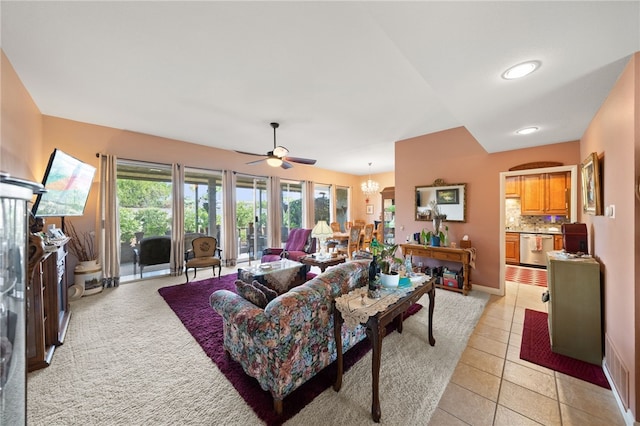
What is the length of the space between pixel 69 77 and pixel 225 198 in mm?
3206

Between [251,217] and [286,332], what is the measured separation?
510 centimetres

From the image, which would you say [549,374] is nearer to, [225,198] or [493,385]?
[493,385]

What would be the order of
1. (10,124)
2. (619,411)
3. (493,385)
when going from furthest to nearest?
1. (10,124)
2. (493,385)
3. (619,411)

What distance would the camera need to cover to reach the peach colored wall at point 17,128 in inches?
90.0

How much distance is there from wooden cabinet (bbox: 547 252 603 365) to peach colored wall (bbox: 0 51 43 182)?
5.62 meters

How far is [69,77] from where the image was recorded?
8.48 feet

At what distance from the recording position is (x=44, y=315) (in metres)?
2.26

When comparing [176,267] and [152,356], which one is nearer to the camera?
[152,356]

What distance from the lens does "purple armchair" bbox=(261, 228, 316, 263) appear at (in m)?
4.80

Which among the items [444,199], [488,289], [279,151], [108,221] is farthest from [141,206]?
[488,289]

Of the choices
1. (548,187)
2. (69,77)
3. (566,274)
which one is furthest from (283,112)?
(548,187)

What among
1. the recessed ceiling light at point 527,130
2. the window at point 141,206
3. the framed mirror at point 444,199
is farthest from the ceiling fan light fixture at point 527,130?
the window at point 141,206

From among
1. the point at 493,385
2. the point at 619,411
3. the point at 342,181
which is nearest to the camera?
the point at 619,411

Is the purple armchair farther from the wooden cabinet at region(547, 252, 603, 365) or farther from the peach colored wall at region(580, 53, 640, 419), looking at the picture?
the peach colored wall at region(580, 53, 640, 419)
